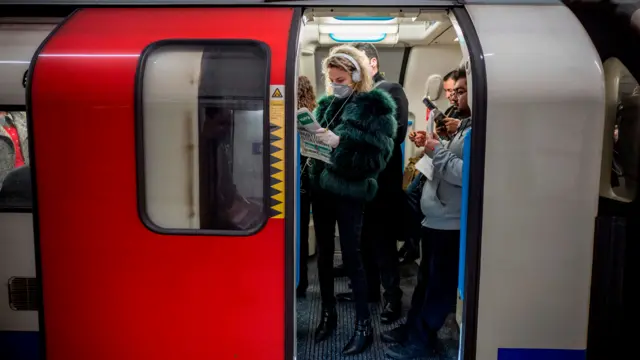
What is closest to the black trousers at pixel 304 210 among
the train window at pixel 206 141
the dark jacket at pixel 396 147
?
the dark jacket at pixel 396 147

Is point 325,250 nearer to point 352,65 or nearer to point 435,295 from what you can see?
point 435,295

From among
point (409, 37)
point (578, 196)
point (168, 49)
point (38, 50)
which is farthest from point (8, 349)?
point (409, 37)

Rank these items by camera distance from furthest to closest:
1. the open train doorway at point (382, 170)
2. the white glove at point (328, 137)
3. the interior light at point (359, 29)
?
1. the interior light at point (359, 29)
2. the open train doorway at point (382, 170)
3. the white glove at point (328, 137)

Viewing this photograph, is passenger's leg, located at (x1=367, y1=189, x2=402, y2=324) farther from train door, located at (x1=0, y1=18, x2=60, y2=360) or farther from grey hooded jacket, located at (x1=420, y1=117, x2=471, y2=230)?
train door, located at (x1=0, y1=18, x2=60, y2=360)

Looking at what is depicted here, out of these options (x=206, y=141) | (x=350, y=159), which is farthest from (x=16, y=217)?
(x=350, y=159)

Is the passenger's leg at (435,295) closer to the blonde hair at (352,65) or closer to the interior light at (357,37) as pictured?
the blonde hair at (352,65)

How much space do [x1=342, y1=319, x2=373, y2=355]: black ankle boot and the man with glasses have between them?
0.15 metres

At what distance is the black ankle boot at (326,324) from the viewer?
10.0 ft

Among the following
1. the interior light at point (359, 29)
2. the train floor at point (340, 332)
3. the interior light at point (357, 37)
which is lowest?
the train floor at point (340, 332)

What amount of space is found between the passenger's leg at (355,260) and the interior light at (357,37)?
76.8 inches

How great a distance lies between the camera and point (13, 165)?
7.77ft

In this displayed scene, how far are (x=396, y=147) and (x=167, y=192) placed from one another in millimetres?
1683

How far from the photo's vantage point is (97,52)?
7.31ft

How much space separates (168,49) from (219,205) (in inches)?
30.3
